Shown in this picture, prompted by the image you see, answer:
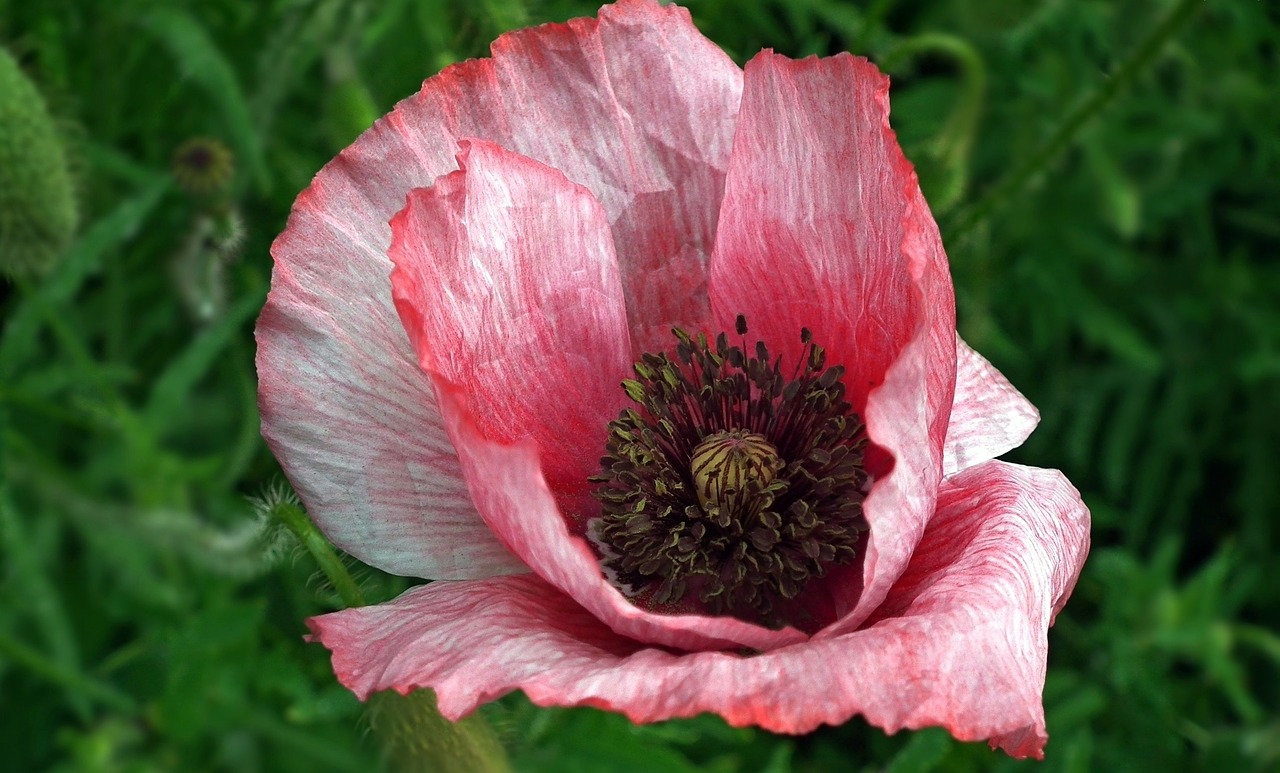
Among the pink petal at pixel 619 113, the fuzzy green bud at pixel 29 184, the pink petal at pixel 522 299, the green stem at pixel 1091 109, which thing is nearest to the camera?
the pink petal at pixel 522 299

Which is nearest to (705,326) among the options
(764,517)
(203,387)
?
(764,517)

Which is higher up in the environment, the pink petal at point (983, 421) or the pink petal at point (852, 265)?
the pink petal at point (852, 265)

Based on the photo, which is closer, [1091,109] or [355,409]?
[355,409]

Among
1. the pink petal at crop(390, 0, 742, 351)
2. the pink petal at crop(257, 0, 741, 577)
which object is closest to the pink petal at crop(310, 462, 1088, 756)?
the pink petal at crop(257, 0, 741, 577)

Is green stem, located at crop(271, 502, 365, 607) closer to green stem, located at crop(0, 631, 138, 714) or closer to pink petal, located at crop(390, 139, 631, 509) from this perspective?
pink petal, located at crop(390, 139, 631, 509)

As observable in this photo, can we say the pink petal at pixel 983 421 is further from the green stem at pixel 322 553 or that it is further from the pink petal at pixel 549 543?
the green stem at pixel 322 553

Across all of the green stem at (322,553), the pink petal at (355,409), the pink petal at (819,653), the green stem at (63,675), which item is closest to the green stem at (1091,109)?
the pink petal at (819,653)

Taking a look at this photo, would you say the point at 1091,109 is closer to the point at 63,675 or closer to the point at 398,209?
the point at 398,209

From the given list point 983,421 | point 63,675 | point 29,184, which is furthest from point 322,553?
point 29,184
